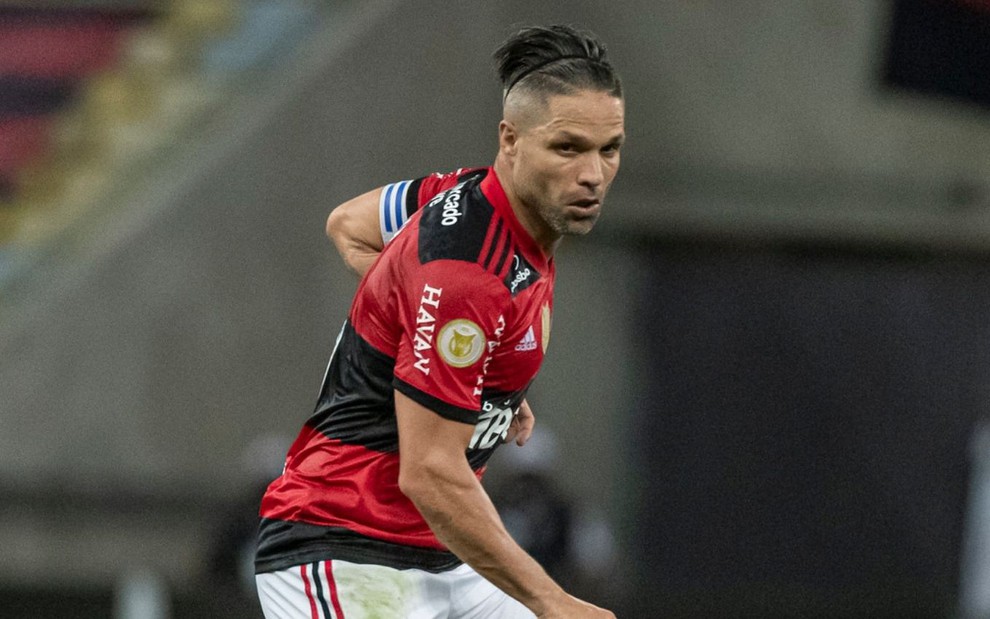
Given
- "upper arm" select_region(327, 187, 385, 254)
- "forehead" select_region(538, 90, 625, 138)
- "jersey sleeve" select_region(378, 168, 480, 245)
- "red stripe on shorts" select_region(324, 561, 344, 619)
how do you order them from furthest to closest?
1. "upper arm" select_region(327, 187, 385, 254)
2. "jersey sleeve" select_region(378, 168, 480, 245)
3. "red stripe on shorts" select_region(324, 561, 344, 619)
4. "forehead" select_region(538, 90, 625, 138)

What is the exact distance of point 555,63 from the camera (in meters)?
4.09

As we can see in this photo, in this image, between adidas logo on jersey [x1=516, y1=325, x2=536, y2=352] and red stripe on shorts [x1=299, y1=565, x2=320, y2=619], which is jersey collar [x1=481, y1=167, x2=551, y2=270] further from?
red stripe on shorts [x1=299, y1=565, x2=320, y2=619]

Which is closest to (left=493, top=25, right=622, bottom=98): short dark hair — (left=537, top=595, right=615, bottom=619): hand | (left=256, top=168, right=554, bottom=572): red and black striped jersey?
(left=256, top=168, right=554, bottom=572): red and black striped jersey

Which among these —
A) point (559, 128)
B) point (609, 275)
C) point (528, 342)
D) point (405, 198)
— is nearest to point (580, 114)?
point (559, 128)


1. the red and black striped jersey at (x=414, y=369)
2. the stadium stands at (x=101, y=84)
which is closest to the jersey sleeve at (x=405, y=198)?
the red and black striped jersey at (x=414, y=369)

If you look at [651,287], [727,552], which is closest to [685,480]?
[727,552]

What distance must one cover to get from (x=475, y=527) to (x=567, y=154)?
0.88 m

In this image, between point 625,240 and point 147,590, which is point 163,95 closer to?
point 625,240

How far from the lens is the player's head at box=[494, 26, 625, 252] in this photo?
4031 millimetres

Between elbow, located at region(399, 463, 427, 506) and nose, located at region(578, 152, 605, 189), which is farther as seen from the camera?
nose, located at region(578, 152, 605, 189)

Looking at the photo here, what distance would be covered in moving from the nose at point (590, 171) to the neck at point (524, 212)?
0.53 ft

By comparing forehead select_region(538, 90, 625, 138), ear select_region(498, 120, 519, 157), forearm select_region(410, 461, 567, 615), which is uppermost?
forehead select_region(538, 90, 625, 138)

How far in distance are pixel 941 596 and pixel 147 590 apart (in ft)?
17.9

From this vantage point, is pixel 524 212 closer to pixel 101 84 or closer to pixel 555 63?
pixel 555 63
